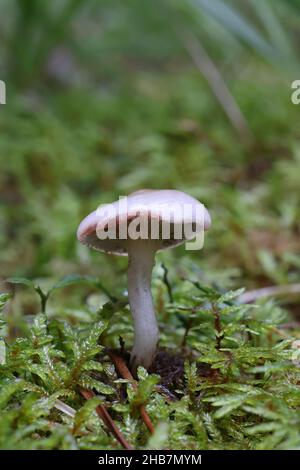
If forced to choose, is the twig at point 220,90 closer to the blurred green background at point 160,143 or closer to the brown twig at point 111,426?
the blurred green background at point 160,143

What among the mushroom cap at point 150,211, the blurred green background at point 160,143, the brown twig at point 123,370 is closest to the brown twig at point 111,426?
the brown twig at point 123,370

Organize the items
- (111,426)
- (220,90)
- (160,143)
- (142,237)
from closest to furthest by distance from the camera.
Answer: (111,426), (142,237), (160,143), (220,90)

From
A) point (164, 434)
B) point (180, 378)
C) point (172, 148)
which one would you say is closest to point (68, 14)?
point (172, 148)

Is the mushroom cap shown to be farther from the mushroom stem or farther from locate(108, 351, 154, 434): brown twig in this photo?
locate(108, 351, 154, 434): brown twig

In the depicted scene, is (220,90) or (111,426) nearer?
(111,426)

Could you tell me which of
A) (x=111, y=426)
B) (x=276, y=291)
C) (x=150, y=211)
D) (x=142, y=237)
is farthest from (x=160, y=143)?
(x=111, y=426)

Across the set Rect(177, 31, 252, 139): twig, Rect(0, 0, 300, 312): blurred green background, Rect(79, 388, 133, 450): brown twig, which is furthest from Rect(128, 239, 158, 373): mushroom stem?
Rect(177, 31, 252, 139): twig

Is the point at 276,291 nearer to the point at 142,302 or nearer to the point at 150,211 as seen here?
the point at 142,302
